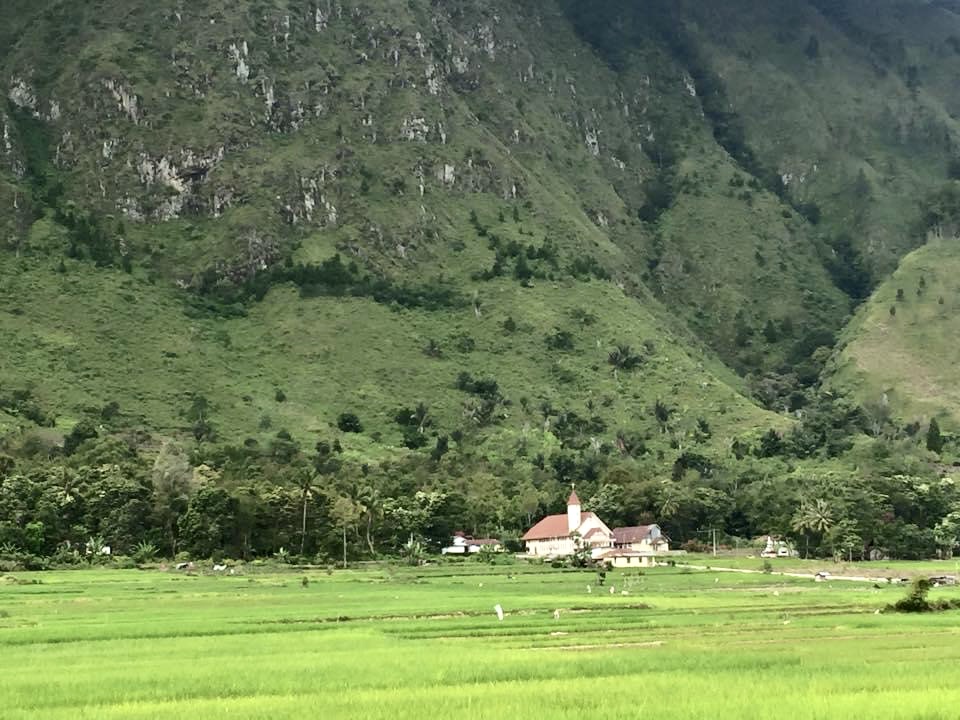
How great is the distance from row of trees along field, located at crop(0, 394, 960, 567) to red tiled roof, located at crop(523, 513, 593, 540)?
388 centimetres

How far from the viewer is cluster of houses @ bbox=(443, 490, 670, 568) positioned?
14525 centimetres

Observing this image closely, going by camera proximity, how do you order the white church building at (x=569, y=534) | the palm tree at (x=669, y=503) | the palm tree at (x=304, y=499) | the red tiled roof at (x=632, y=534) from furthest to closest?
the palm tree at (x=669, y=503) → the white church building at (x=569, y=534) → the red tiled roof at (x=632, y=534) → the palm tree at (x=304, y=499)

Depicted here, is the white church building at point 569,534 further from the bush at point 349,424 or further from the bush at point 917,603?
the bush at point 917,603

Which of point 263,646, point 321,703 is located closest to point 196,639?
point 263,646

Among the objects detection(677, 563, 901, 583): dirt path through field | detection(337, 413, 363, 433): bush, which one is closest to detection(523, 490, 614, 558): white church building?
detection(677, 563, 901, 583): dirt path through field

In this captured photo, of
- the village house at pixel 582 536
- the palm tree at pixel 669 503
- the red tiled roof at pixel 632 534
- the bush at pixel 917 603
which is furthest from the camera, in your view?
the palm tree at pixel 669 503

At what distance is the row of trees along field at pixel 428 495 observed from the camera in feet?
412

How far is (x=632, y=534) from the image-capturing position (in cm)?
14688

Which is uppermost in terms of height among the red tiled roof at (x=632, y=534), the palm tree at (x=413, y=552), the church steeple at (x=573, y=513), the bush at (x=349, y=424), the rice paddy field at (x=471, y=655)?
the bush at (x=349, y=424)

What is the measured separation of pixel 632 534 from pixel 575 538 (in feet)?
23.1

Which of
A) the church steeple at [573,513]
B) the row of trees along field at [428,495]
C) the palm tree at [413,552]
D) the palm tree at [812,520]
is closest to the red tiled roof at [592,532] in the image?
the church steeple at [573,513]

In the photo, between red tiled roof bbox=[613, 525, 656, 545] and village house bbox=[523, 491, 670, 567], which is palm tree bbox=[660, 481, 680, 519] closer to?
village house bbox=[523, 491, 670, 567]

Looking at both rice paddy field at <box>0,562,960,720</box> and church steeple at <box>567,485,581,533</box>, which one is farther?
church steeple at <box>567,485,581,533</box>

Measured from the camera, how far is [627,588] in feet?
284
